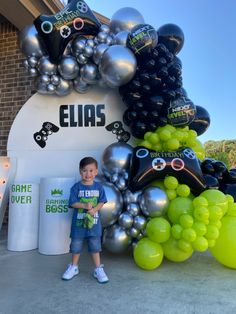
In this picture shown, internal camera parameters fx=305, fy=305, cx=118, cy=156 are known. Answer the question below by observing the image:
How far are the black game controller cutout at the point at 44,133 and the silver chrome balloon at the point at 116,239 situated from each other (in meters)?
1.54

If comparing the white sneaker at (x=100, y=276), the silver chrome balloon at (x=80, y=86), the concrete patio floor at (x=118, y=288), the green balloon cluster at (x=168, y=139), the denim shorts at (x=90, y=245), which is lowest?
the concrete patio floor at (x=118, y=288)

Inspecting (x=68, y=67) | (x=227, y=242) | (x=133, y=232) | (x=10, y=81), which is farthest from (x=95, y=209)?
(x=10, y=81)

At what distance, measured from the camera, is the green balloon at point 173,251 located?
268cm

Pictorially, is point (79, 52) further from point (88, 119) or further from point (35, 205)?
point (35, 205)

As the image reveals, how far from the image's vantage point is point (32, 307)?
1964 millimetres

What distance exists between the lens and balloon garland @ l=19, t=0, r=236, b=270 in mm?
2656

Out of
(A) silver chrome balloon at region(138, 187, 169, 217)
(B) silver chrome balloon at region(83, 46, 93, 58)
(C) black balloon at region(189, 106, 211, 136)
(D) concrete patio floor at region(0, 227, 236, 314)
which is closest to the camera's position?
(D) concrete patio floor at region(0, 227, 236, 314)

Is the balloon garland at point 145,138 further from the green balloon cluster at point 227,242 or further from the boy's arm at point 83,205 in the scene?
the boy's arm at point 83,205

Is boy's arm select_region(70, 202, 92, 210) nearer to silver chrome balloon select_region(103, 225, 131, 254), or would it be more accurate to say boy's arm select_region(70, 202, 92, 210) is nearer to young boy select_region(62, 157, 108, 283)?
young boy select_region(62, 157, 108, 283)

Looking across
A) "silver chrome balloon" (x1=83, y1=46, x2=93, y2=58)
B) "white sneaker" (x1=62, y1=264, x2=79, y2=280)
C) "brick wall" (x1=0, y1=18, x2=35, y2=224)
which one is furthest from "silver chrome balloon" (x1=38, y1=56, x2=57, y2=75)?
"white sneaker" (x1=62, y1=264, x2=79, y2=280)

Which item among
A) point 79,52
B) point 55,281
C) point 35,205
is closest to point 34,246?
point 35,205

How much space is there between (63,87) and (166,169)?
1.58 metres

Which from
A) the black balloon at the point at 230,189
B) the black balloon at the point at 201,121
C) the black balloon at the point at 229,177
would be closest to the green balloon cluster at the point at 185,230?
the black balloon at the point at 230,189

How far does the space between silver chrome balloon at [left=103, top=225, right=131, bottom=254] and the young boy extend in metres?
0.28
